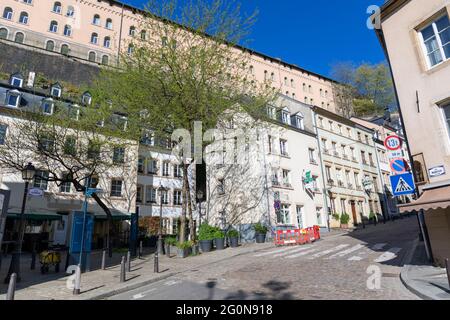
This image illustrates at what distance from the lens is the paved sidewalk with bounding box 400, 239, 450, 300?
599 cm

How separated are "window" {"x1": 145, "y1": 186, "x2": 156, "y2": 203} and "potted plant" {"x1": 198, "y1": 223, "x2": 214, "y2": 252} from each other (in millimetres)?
12992

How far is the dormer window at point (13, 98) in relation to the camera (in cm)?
2325

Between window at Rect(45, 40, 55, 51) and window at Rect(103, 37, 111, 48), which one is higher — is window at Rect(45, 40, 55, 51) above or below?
below

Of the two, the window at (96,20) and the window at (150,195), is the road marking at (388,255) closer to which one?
the window at (150,195)

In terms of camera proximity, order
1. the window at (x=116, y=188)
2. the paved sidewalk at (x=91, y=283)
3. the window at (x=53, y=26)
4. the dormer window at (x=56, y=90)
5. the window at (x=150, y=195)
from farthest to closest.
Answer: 1. the window at (x=53, y=26)
2. the window at (x=150, y=195)
3. the dormer window at (x=56, y=90)
4. the window at (x=116, y=188)
5. the paved sidewalk at (x=91, y=283)

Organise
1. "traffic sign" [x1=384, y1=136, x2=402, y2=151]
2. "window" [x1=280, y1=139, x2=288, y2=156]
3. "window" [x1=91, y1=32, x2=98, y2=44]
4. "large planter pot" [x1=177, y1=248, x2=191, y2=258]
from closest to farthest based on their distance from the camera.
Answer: "traffic sign" [x1=384, y1=136, x2=402, y2=151] → "large planter pot" [x1=177, y1=248, x2=191, y2=258] → "window" [x1=280, y1=139, x2=288, y2=156] → "window" [x1=91, y1=32, x2=98, y2=44]

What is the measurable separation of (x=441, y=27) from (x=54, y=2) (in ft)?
175

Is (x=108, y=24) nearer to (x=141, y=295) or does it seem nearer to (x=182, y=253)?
(x=182, y=253)

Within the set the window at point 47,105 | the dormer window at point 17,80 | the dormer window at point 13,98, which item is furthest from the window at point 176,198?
the dormer window at point 17,80

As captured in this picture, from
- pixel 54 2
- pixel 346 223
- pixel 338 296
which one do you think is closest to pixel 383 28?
pixel 338 296

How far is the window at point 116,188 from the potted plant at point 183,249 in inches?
511

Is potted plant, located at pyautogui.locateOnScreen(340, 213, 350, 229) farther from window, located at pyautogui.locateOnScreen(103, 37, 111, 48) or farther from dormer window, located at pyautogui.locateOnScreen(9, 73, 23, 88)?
window, located at pyautogui.locateOnScreen(103, 37, 111, 48)

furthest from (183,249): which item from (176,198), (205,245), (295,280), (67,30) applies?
(67,30)

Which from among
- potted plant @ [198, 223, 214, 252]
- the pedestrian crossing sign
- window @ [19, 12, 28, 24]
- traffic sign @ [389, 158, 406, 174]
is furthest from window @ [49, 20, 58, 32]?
the pedestrian crossing sign
